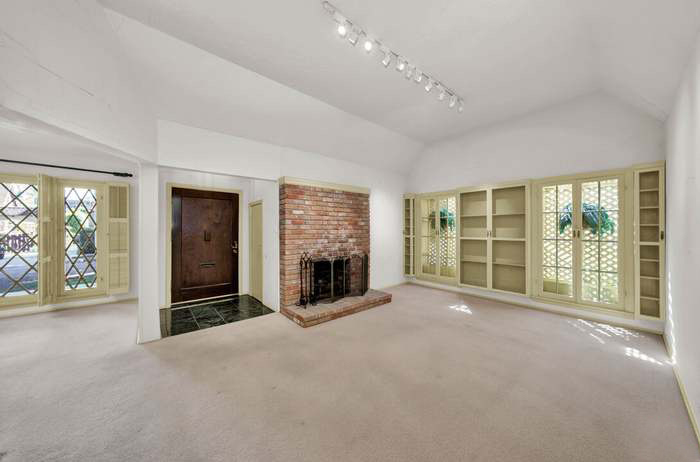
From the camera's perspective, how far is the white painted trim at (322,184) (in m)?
3.78

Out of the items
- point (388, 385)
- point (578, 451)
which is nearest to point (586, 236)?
point (578, 451)

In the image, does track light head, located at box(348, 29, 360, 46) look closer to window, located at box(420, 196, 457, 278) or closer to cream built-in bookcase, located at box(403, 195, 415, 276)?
window, located at box(420, 196, 457, 278)

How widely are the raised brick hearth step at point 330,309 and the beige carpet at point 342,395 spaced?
22 centimetres

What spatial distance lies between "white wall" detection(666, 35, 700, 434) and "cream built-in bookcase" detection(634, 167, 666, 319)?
400mm

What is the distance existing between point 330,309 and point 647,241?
156 inches

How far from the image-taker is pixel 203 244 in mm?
4512

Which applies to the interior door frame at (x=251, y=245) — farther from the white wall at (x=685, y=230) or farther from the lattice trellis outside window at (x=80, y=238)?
the white wall at (x=685, y=230)

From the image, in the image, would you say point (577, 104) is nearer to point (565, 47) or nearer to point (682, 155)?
point (565, 47)

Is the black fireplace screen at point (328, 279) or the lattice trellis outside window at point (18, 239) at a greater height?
the lattice trellis outside window at point (18, 239)

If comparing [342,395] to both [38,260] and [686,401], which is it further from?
[38,260]

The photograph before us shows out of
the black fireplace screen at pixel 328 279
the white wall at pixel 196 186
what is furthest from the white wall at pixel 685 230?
the white wall at pixel 196 186

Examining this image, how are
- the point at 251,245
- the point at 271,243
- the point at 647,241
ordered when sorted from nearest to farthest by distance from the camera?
1. the point at 647,241
2. the point at 271,243
3. the point at 251,245

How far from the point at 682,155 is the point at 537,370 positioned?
2.13 metres

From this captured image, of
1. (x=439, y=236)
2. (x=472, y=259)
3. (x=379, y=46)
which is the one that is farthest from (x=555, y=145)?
(x=379, y=46)
